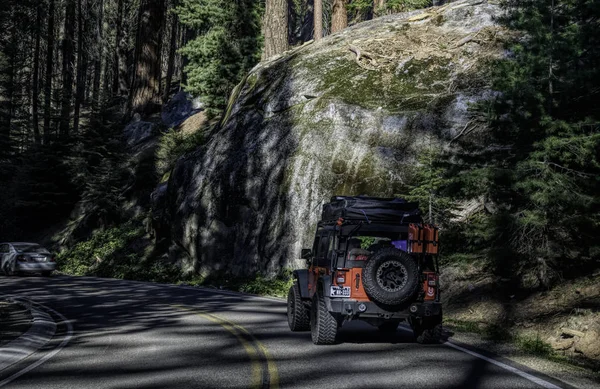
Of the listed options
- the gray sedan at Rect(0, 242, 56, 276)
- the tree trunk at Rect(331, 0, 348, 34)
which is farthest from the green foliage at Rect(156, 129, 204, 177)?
the tree trunk at Rect(331, 0, 348, 34)

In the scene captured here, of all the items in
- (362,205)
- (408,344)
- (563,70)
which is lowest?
(408,344)

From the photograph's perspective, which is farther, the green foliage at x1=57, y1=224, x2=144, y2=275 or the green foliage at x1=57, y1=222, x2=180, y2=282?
the green foliage at x1=57, y1=224, x2=144, y2=275

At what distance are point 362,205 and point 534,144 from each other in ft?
13.9

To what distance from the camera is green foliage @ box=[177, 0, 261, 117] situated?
34.5 metres

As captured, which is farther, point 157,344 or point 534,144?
point 534,144

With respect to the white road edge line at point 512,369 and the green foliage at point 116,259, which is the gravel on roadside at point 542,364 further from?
the green foliage at point 116,259

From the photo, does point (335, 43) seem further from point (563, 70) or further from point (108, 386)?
point (108, 386)

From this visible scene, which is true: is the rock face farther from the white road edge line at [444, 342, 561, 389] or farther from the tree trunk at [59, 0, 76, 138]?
the tree trunk at [59, 0, 76, 138]

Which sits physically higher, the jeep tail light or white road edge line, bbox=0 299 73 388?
the jeep tail light

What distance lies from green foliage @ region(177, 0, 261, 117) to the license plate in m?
26.4

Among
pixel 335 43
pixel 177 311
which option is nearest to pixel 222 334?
pixel 177 311

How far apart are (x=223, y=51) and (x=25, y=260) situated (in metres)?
15.9

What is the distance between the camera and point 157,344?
409 inches

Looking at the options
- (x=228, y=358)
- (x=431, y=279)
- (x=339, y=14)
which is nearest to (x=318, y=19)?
(x=339, y=14)
